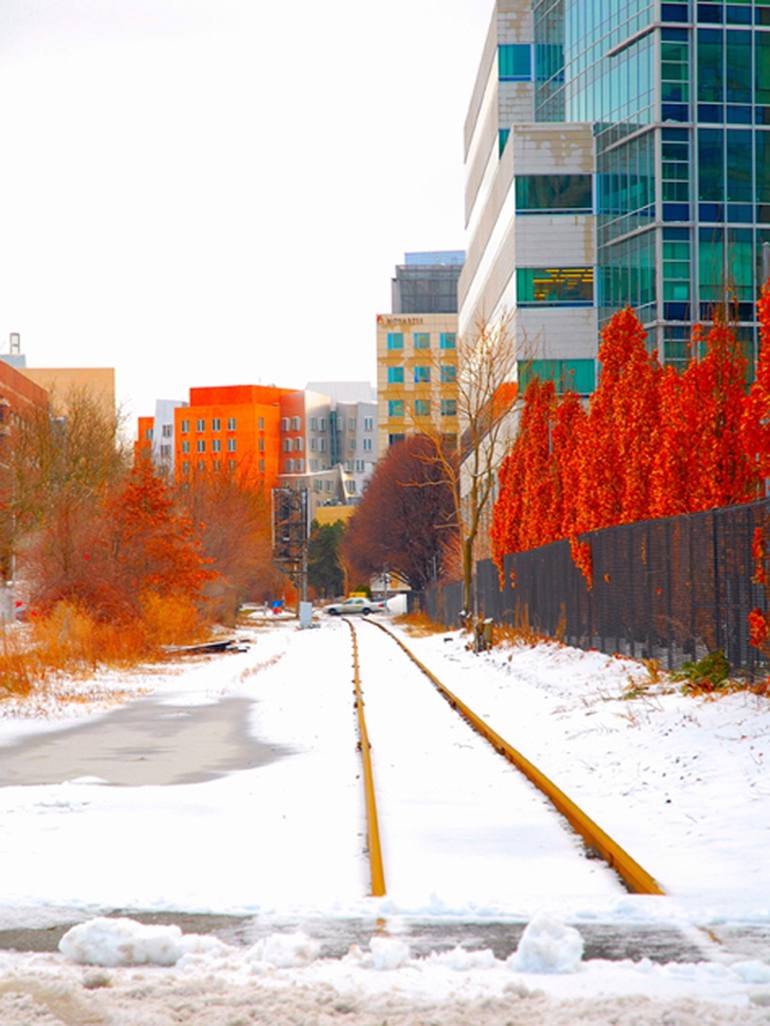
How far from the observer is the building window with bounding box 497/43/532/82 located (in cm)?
8406

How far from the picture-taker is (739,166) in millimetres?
71375

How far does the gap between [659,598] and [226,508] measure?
62.5 meters

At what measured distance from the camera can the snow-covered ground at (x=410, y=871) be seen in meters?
5.91

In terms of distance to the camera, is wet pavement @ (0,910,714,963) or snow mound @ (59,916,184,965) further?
wet pavement @ (0,910,714,963)

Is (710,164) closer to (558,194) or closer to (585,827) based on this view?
(558,194)

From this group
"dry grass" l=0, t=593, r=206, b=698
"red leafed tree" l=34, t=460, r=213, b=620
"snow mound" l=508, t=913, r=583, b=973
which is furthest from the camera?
"red leafed tree" l=34, t=460, r=213, b=620

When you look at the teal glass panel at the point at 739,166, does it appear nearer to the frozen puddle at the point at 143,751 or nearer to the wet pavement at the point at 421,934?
the frozen puddle at the point at 143,751

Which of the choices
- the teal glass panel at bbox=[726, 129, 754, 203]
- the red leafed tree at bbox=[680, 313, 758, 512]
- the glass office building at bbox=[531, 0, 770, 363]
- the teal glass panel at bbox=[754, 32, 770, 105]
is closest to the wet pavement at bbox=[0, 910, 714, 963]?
the red leafed tree at bbox=[680, 313, 758, 512]

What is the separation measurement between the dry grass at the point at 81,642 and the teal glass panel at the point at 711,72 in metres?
39.1

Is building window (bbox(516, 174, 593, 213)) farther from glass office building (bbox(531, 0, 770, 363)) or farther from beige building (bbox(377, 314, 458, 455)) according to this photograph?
beige building (bbox(377, 314, 458, 455))

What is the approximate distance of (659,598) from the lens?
23.8 m

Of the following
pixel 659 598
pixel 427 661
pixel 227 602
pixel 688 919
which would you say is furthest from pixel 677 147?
pixel 688 919

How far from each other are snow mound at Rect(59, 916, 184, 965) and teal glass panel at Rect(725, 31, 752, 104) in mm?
69795

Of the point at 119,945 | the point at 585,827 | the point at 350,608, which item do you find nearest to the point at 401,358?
the point at 350,608
